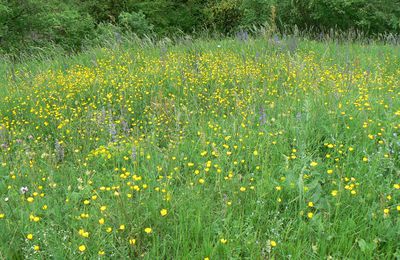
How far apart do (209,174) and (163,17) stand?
13.7 meters

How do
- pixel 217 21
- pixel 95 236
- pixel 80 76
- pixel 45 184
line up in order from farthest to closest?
pixel 217 21 → pixel 80 76 → pixel 45 184 → pixel 95 236

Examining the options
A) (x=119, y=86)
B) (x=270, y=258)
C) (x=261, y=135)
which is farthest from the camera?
(x=119, y=86)

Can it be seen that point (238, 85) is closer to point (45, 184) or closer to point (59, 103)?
point (59, 103)

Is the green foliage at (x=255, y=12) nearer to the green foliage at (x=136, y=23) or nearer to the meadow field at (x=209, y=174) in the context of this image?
the green foliage at (x=136, y=23)

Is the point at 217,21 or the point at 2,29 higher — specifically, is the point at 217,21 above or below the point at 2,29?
below

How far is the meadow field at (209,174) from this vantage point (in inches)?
85.0

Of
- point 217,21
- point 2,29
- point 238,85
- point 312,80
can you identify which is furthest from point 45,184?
point 217,21

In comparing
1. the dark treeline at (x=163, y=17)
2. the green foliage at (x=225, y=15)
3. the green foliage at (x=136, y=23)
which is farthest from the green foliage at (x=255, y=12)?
the green foliage at (x=136, y=23)

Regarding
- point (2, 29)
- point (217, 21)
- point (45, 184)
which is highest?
point (2, 29)

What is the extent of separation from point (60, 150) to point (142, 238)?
158 cm

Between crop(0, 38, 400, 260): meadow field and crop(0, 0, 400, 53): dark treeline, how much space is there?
349 cm

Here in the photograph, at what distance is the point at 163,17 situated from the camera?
15.5 metres

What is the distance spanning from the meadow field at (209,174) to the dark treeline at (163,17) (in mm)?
3494

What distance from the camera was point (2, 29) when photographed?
9641mm
